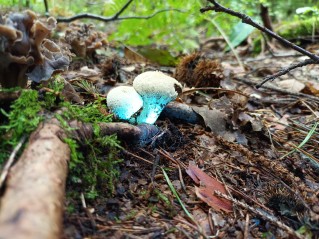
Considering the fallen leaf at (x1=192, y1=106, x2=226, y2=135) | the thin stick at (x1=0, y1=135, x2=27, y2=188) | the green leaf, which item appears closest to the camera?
the thin stick at (x1=0, y1=135, x2=27, y2=188)

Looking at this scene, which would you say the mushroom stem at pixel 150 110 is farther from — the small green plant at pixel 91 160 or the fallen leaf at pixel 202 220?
the fallen leaf at pixel 202 220

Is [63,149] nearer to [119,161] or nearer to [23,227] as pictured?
[119,161]

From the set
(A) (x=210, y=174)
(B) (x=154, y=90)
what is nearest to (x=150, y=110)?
(B) (x=154, y=90)

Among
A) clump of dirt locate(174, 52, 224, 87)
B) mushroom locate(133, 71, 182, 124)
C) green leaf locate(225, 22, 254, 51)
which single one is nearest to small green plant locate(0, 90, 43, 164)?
mushroom locate(133, 71, 182, 124)

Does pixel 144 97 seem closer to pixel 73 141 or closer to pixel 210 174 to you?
pixel 210 174

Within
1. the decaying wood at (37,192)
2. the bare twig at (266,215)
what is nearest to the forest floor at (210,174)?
the bare twig at (266,215)

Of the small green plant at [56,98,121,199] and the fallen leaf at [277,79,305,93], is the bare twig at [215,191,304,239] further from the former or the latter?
the fallen leaf at [277,79,305,93]
